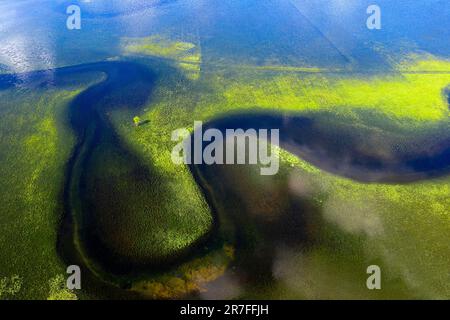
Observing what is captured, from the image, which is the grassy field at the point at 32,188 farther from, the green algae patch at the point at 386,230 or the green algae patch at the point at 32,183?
the green algae patch at the point at 386,230

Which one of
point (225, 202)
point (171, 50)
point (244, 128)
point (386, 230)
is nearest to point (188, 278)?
point (225, 202)

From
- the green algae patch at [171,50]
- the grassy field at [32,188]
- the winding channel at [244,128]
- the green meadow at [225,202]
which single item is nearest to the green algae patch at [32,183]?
the grassy field at [32,188]

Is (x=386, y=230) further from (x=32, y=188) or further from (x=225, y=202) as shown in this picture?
(x=32, y=188)

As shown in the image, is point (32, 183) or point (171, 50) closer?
point (32, 183)

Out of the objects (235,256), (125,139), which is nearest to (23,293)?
(235,256)

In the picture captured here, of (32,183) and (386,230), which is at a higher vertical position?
(32,183)

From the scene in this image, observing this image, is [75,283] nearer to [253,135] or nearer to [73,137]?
[73,137]

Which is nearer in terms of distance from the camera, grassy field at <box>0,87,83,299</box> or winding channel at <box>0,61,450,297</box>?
grassy field at <box>0,87,83,299</box>
